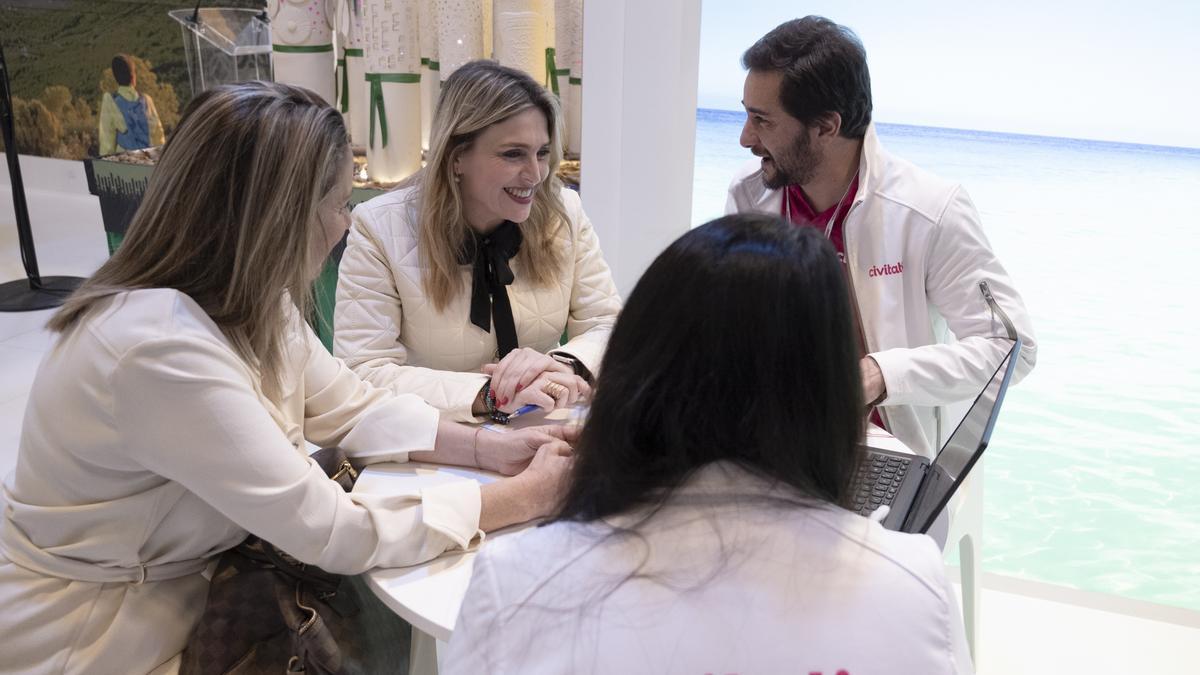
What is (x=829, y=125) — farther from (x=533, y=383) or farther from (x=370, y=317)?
(x=370, y=317)

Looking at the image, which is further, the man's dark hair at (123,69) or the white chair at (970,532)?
the man's dark hair at (123,69)

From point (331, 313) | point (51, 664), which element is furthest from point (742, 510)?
point (331, 313)

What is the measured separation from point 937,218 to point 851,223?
0.63 feet

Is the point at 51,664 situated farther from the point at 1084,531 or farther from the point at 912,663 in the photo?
the point at 1084,531

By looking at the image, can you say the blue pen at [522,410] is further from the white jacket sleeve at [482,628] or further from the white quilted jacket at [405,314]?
the white jacket sleeve at [482,628]

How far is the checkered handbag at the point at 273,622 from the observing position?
4.47ft

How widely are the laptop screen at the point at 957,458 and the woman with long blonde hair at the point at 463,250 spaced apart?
2.86 feet

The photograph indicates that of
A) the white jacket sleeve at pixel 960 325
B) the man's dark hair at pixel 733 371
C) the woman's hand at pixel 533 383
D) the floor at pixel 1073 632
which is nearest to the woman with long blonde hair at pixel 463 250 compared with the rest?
the woman's hand at pixel 533 383

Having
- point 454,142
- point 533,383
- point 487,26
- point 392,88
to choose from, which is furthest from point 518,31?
point 533,383

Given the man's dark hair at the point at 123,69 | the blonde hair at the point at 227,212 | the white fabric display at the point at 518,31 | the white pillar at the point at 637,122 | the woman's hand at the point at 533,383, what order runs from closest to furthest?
the blonde hair at the point at 227,212 → the woman's hand at the point at 533,383 → the white fabric display at the point at 518,31 → the white pillar at the point at 637,122 → the man's dark hair at the point at 123,69

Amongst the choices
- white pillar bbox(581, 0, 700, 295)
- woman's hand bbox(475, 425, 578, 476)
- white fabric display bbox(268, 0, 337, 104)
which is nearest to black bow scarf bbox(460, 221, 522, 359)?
woman's hand bbox(475, 425, 578, 476)

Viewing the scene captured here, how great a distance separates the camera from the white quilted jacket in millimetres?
2133

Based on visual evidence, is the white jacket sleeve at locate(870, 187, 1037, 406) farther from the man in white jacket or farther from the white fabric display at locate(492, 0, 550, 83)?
the white fabric display at locate(492, 0, 550, 83)

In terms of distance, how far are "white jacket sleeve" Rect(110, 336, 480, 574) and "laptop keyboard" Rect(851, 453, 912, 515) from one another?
0.64 metres
